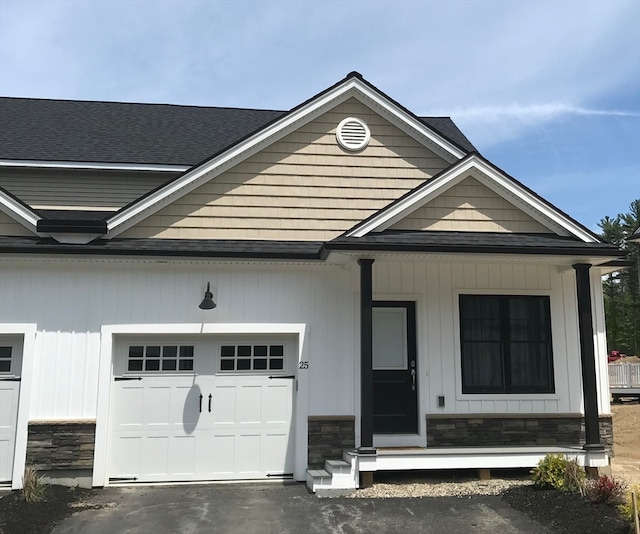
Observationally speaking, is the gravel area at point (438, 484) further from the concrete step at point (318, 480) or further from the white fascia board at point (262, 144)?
the white fascia board at point (262, 144)

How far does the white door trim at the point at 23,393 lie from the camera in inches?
322

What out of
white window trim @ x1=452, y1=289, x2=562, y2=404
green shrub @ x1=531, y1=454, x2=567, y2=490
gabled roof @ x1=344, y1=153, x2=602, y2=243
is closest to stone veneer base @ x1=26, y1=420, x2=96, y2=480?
gabled roof @ x1=344, y1=153, x2=602, y2=243

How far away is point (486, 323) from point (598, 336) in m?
1.79

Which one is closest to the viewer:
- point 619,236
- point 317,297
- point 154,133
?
point 317,297

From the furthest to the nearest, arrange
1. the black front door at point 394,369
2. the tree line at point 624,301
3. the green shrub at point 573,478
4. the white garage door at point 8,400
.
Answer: the tree line at point 624,301
the black front door at point 394,369
the white garage door at point 8,400
the green shrub at point 573,478

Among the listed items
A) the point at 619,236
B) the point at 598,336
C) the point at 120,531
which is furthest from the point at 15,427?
the point at 619,236

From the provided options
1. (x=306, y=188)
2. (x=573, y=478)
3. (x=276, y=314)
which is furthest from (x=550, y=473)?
(x=306, y=188)

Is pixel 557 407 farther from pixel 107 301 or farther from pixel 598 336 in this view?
pixel 107 301

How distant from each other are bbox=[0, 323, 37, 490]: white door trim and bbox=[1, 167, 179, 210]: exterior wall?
3857 mm

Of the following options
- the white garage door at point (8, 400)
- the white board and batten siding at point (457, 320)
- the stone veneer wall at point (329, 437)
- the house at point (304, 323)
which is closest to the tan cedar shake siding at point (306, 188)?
the house at point (304, 323)

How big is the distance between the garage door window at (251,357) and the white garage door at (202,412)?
2 centimetres

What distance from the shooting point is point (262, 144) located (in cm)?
965

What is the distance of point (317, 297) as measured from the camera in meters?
9.05

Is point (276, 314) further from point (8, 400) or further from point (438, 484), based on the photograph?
point (8, 400)
